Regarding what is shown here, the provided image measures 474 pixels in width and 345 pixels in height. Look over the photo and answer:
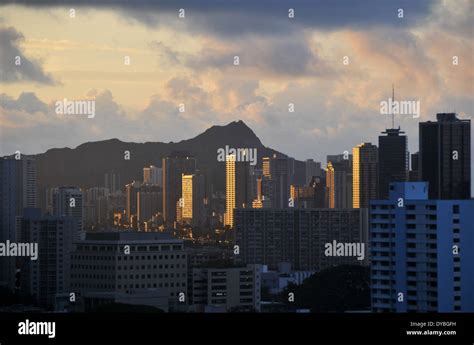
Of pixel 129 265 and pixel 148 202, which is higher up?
pixel 148 202

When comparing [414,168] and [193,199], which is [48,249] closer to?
[193,199]

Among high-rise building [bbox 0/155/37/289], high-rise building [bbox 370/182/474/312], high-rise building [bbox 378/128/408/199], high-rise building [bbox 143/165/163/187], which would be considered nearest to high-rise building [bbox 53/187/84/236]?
high-rise building [bbox 0/155/37/289]

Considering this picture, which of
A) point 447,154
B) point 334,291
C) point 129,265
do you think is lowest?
point 334,291

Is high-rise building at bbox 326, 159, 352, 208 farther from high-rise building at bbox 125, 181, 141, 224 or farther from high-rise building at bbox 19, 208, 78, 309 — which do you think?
high-rise building at bbox 19, 208, 78, 309

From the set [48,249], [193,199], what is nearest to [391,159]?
[193,199]

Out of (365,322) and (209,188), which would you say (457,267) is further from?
(209,188)

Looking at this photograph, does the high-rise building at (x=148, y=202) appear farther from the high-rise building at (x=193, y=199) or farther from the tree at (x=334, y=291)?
the tree at (x=334, y=291)

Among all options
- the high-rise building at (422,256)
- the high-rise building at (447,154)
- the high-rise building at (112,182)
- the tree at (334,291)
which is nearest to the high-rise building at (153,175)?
the high-rise building at (112,182)

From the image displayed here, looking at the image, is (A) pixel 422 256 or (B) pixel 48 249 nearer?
(A) pixel 422 256
